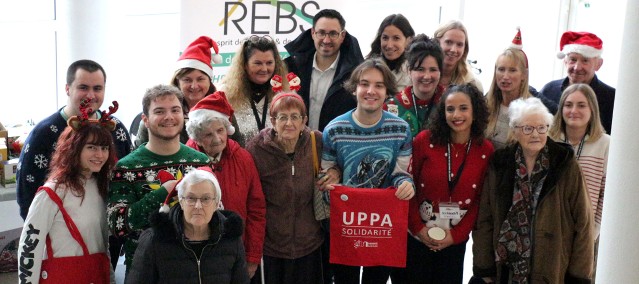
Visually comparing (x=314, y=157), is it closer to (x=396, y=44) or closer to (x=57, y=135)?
(x=396, y=44)

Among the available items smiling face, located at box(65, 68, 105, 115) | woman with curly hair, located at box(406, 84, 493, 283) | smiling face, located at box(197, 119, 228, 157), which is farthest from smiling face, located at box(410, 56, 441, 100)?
smiling face, located at box(65, 68, 105, 115)

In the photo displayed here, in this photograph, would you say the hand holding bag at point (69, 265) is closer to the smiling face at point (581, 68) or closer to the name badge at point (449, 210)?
the name badge at point (449, 210)

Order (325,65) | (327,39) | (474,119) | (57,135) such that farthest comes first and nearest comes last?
(325,65) → (327,39) → (474,119) → (57,135)

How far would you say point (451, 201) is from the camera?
3910 mm

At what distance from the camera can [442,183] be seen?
388cm

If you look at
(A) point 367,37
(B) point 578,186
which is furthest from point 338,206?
(A) point 367,37

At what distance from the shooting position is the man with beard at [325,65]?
4.50 meters

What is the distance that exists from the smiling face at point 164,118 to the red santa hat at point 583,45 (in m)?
2.83

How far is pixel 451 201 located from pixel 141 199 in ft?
5.50

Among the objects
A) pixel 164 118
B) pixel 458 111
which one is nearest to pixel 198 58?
pixel 164 118

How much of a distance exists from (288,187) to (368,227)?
0.49m

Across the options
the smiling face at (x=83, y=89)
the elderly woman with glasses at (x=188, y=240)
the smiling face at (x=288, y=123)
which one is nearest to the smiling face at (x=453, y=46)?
the smiling face at (x=288, y=123)

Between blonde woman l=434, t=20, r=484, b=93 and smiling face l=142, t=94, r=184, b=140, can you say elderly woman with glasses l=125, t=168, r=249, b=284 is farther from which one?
blonde woman l=434, t=20, r=484, b=93

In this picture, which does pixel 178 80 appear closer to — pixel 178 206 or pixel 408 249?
pixel 178 206
